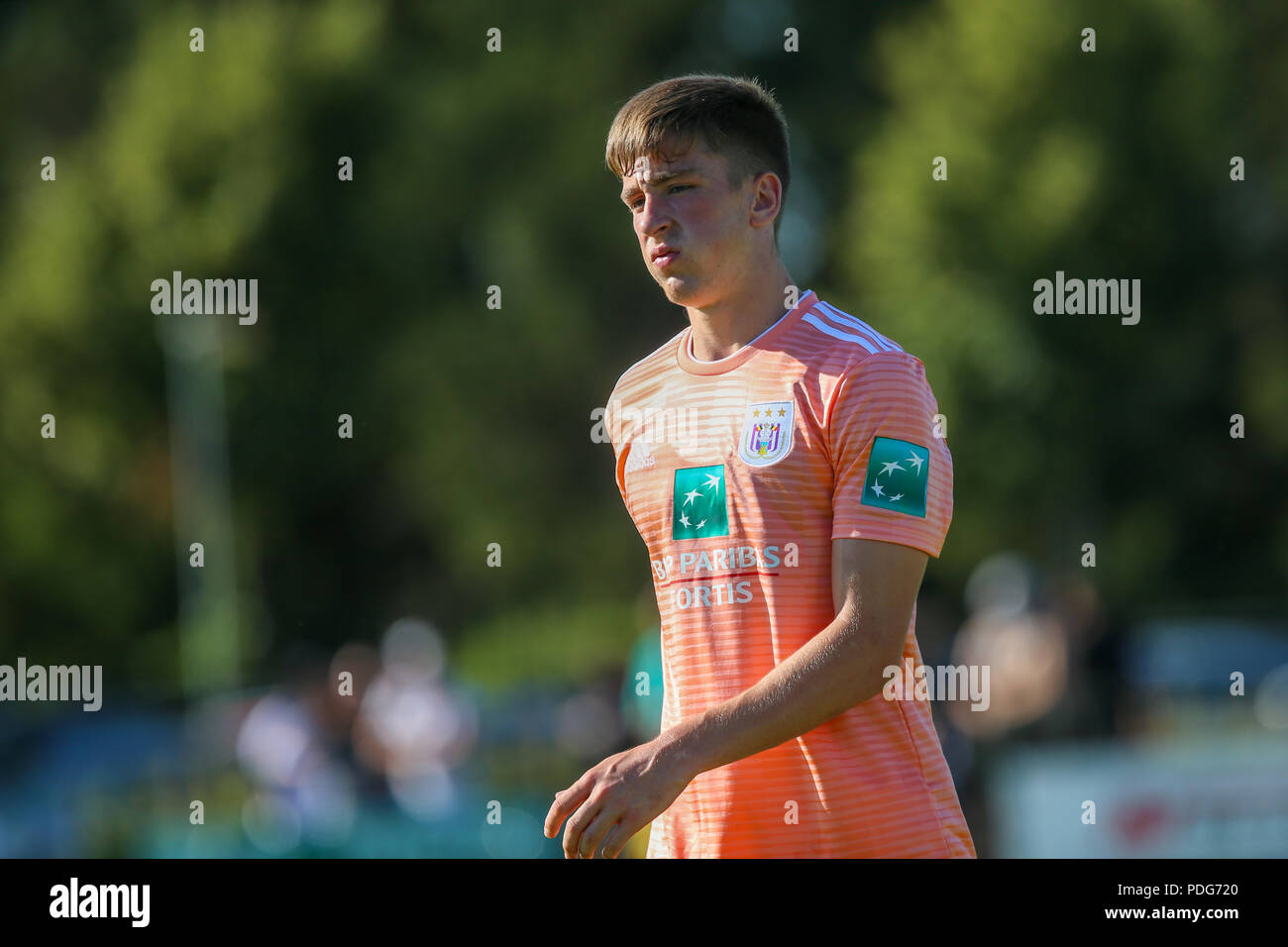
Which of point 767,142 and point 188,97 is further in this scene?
point 188,97

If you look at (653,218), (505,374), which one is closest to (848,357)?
(653,218)

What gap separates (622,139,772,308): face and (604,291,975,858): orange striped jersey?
161 millimetres

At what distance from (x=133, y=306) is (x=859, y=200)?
11.0 meters

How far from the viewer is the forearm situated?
2.84m

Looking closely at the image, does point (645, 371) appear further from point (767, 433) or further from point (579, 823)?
point (579, 823)

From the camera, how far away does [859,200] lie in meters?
21.2

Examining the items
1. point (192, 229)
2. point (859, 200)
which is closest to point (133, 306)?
point (192, 229)

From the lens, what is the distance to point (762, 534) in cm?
300

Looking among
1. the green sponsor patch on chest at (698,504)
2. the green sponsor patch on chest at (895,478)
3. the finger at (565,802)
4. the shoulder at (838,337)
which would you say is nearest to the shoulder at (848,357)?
the shoulder at (838,337)

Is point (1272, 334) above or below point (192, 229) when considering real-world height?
below

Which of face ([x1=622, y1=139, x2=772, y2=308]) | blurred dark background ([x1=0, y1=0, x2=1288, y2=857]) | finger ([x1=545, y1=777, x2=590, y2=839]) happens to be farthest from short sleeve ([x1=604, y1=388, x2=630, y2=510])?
blurred dark background ([x1=0, y1=0, x2=1288, y2=857])

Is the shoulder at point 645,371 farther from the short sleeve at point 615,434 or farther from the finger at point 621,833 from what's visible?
the finger at point 621,833

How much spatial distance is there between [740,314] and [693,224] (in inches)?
7.9
